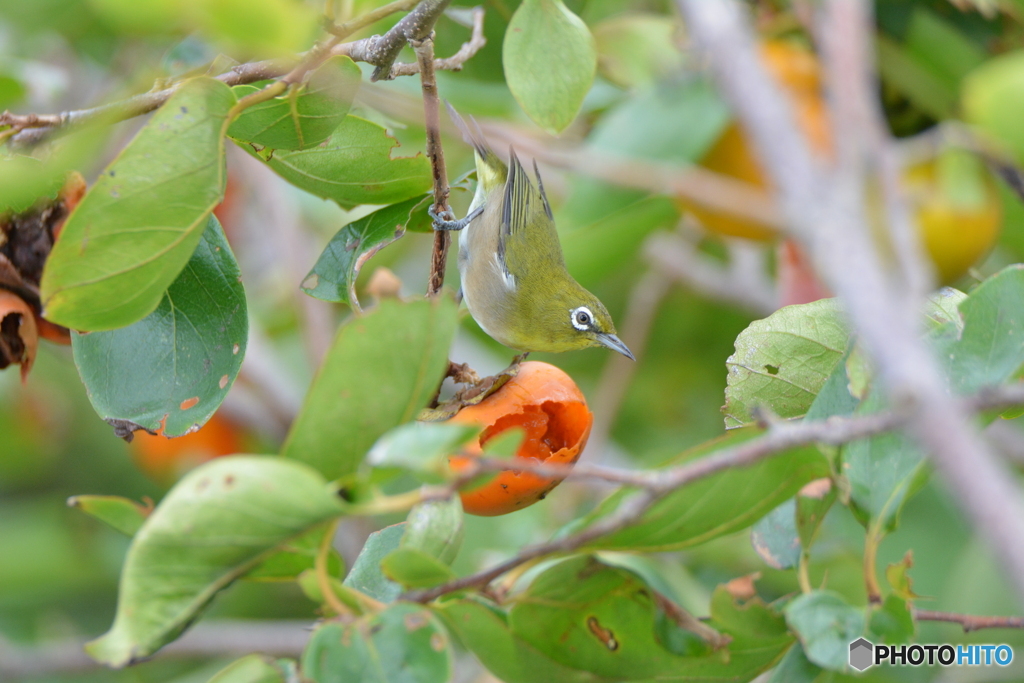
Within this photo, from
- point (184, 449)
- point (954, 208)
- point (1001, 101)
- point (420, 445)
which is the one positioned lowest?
point (184, 449)

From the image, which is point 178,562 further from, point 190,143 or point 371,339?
point 190,143

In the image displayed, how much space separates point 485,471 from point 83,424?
12.9 feet

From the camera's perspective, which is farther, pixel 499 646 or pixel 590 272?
pixel 590 272

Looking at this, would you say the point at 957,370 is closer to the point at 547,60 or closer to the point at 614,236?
the point at 547,60

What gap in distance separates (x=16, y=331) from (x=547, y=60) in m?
0.90

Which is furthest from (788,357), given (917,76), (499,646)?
(917,76)

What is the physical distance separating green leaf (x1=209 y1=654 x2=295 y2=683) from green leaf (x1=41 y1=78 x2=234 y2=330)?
0.42 meters

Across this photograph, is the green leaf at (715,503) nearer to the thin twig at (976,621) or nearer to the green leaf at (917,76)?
the thin twig at (976,621)

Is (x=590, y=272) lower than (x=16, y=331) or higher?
lower

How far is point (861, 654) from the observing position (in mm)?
1185

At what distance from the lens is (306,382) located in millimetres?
4074

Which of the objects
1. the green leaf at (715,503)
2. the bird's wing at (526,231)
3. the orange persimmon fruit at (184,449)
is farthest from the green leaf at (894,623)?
the orange persimmon fruit at (184,449)

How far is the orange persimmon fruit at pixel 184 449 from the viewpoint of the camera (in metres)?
3.49

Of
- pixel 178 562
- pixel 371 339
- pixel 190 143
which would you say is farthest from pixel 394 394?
pixel 190 143
